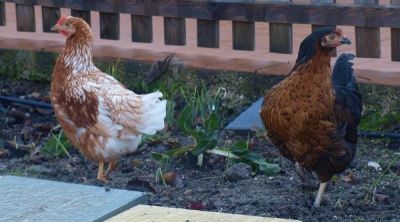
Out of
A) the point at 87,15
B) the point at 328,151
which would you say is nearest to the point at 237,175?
the point at 328,151

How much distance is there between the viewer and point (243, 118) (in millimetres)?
6750

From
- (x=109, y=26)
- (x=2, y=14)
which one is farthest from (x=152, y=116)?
(x=2, y=14)

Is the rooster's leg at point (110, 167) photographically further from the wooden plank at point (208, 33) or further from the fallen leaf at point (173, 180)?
the wooden plank at point (208, 33)

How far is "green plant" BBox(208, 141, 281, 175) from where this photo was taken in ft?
19.2

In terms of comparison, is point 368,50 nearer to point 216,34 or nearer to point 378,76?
point 378,76

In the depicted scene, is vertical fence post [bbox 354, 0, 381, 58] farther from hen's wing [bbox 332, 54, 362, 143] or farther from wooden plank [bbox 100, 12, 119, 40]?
wooden plank [bbox 100, 12, 119, 40]

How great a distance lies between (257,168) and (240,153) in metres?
0.15

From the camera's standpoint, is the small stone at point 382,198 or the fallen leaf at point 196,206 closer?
the fallen leaf at point 196,206

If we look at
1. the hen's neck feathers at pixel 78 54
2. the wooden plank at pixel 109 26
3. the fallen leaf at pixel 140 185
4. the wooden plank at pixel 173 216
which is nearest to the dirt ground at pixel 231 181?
the fallen leaf at pixel 140 185

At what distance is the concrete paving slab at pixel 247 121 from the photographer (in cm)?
661

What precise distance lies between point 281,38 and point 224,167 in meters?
1.71

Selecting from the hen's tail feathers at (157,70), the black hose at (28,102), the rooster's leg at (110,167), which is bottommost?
the rooster's leg at (110,167)

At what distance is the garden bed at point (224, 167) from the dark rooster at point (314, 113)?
0.24m

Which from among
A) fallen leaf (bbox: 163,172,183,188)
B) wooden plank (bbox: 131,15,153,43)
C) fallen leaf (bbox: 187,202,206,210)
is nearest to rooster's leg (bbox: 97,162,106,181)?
fallen leaf (bbox: 163,172,183,188)
